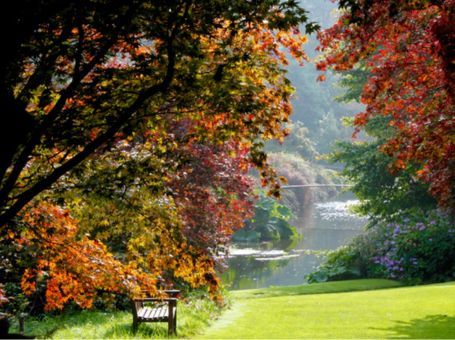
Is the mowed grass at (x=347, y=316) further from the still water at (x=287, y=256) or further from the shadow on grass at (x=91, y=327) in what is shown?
the still water at (x=287, y=256)

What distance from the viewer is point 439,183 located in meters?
10.6

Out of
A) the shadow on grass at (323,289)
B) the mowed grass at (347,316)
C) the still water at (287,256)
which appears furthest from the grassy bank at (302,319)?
the still water at (287,256)

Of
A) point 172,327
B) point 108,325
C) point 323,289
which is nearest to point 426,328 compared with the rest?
point 172,327

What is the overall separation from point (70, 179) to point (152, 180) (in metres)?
0.82

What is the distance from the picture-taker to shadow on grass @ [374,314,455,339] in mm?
9906

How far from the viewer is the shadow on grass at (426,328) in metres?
9.91

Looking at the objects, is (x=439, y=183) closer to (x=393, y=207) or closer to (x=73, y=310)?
(x=73, y=310)

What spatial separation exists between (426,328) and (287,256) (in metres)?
18.7

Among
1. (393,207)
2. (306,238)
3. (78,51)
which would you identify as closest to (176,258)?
(78,51)

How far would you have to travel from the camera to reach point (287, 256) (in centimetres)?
2923

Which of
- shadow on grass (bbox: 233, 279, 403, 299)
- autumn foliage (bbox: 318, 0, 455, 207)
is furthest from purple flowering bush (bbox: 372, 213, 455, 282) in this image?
autumn foliage (bbox: 318, 0, 455, 207)

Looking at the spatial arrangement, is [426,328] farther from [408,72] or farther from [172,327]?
[408,72]

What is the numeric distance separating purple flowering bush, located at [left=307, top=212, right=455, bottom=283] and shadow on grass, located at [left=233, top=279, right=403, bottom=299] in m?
0.96

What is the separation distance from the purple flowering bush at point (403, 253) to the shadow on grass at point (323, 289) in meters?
0.96
